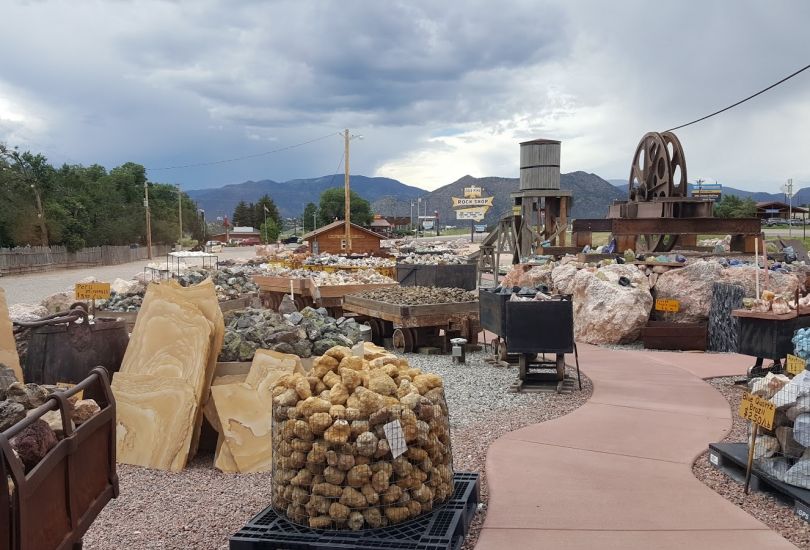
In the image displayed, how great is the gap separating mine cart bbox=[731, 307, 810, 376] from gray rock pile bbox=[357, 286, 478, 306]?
483cm

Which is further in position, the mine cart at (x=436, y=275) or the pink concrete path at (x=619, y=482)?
the mine cart at (x=436, y=275)

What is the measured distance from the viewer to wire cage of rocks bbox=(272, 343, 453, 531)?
154 inches

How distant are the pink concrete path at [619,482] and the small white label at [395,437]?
759 mm

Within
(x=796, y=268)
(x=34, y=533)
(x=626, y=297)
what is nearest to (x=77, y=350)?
(x=34, y=533)

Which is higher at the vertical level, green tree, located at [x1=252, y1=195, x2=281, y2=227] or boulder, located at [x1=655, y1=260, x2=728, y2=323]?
green tree, located at [x1=252, y1=195, x2=281, y2=227]

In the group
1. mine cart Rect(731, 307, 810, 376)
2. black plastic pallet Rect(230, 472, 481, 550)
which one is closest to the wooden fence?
mine cart Rect(731, 307, 810, 376)

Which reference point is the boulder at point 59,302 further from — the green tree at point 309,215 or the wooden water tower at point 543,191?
the green tree at point 309,215

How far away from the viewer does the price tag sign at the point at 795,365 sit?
19.7 feet

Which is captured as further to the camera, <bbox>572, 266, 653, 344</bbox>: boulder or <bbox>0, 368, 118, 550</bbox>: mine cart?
<bbox>572, 266, 653, 344</bbox>: boulder

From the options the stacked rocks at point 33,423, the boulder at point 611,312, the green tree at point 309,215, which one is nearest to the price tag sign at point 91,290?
the stacked rocks at point 33,423

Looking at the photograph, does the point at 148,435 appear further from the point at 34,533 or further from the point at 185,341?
the point at 34,533

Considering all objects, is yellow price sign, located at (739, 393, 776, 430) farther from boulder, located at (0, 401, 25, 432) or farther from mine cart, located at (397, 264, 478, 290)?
Result: mine cart, located at (397, 264, 478, 290)

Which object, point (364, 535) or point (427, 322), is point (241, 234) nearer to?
point (427, 322)

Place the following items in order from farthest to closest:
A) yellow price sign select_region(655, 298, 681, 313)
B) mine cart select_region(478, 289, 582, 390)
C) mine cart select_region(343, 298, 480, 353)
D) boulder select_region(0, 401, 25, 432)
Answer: yellow price sign select_region(655, 298, 681, 313) < mine cart select_region(343, 298, 480, 353) < mine cart select_region(478, 289, 582, 390) < boulder select_region(0, 401, 25, 432)
